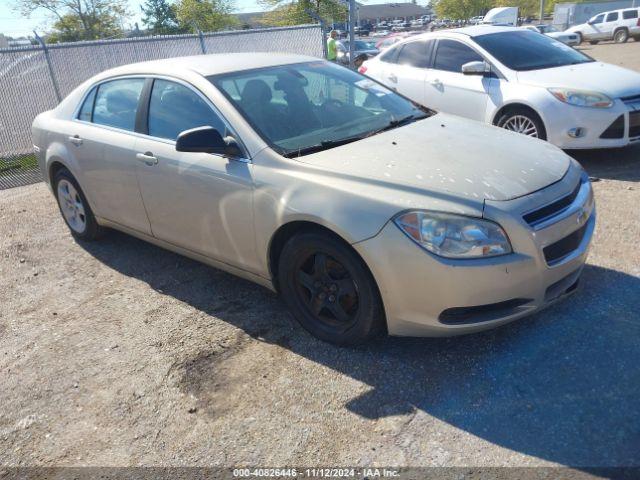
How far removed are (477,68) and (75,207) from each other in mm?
4791

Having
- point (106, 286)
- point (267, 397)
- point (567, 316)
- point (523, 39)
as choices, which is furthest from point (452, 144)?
point (523, 39)

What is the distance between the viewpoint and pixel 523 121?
6375 millimetres

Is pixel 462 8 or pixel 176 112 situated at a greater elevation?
pixel 176 112

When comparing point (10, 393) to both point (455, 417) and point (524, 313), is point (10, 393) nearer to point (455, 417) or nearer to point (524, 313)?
point (455, 417)

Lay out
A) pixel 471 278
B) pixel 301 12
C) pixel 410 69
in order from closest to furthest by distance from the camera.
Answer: pixel 471 278 < pixel 410 69 < pixel 301 12

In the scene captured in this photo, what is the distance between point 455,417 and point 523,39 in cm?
597

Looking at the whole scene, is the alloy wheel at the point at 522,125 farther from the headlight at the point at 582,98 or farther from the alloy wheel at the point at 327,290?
the alloy wheel at the point at 327,290

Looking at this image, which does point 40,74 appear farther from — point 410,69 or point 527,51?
point 527,51

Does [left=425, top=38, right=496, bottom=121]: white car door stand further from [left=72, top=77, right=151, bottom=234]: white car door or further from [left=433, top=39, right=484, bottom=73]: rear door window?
[left=72, top=77, right=151, bottom=234]: white car door

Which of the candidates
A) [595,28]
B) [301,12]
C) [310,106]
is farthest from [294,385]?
[595,28]

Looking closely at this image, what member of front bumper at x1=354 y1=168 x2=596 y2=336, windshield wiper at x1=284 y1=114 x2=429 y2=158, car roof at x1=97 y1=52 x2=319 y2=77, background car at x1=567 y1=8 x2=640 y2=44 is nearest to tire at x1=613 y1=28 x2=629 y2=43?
background car at x1=567 y1=8 x2=640 y2=44

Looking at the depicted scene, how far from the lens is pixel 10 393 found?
3.22 m

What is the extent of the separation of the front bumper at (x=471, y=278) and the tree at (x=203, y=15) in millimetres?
39817

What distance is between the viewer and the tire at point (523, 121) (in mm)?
6207
